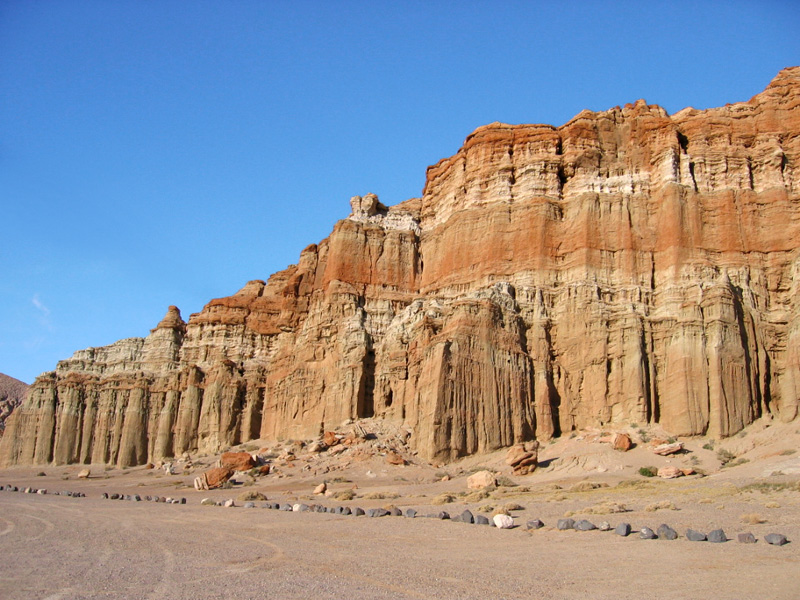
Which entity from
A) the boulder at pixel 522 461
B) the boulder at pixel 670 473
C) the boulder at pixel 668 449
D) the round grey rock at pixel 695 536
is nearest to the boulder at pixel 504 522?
the round grey rock at pixel 695 536

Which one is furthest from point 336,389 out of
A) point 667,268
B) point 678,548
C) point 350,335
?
point 678,548

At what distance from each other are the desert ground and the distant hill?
88.0m

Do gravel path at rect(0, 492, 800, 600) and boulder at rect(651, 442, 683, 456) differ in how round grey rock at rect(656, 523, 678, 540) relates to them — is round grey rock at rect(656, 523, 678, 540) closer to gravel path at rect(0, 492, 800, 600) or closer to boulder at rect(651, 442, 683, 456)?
gravel path at rect(0, 492, 800, 600)

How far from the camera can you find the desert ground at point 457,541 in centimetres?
1238

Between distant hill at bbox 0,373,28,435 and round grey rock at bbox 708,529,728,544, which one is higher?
distant hill at bbox 0,373,28,435

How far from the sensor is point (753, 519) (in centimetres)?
1920

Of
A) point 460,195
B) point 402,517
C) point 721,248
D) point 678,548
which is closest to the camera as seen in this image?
point 678,548

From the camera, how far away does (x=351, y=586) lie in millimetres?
12367

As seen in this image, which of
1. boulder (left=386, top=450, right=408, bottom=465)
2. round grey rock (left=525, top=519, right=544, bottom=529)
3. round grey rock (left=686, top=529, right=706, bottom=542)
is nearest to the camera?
round grey rock (left=686, top=529, right=706, bottom=542)

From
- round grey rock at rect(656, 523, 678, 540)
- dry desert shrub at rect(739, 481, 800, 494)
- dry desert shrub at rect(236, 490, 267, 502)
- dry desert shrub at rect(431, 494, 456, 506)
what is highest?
dry desert shrub at rect(739, 481, 800, 494)

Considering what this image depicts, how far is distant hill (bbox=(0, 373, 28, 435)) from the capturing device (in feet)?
379

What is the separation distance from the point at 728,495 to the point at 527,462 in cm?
1459

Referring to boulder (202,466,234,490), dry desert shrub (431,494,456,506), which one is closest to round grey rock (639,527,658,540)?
dry desert shrub (431,494,456,506)

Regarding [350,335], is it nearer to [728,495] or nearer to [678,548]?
[728,495]
